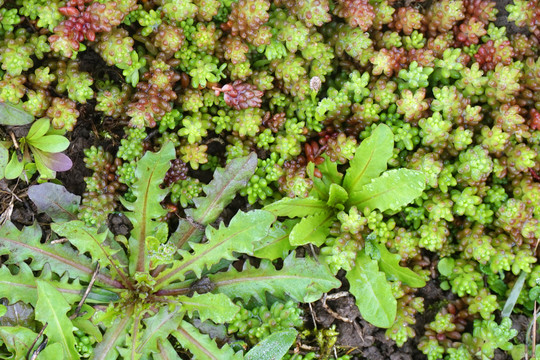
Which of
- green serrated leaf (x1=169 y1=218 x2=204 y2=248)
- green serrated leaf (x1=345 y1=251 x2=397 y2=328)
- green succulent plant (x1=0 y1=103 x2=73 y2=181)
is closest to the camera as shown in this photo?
green succulent plant (x1=0 y1=103 x2=73 y2=181)

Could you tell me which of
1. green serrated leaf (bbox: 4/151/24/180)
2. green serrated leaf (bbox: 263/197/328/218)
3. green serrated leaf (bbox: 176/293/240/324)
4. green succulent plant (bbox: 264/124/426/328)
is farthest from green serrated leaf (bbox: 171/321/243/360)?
green serrated leaf (bbox: 4/151/24/180)

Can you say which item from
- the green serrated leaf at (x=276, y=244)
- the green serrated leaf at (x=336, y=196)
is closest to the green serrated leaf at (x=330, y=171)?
the green serrated leaf at (x=336, y=196)

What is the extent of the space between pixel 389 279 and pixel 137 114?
7.01 ft

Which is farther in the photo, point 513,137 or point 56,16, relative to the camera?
point 513,137

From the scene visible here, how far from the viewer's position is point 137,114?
351 cm

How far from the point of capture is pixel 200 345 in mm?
3602

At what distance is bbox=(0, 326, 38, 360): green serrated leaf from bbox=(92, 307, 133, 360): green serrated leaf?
0.44 meters

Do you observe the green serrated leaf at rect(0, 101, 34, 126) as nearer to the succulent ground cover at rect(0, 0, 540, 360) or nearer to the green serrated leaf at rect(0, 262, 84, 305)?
the succulent ground cover at rect(0, 0, 540, 360)

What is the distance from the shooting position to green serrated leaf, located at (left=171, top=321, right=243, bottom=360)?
11.8 ft

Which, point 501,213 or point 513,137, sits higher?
point 513,137

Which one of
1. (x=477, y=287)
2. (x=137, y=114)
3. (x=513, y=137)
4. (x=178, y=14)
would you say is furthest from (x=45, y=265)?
(x=513, y=137)

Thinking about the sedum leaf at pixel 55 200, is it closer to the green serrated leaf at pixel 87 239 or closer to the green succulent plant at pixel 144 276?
the green succulent plant at pixel 144 276

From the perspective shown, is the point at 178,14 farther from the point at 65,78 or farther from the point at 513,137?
the point at 513,137

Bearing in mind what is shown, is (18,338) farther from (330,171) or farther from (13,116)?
(330,171)
